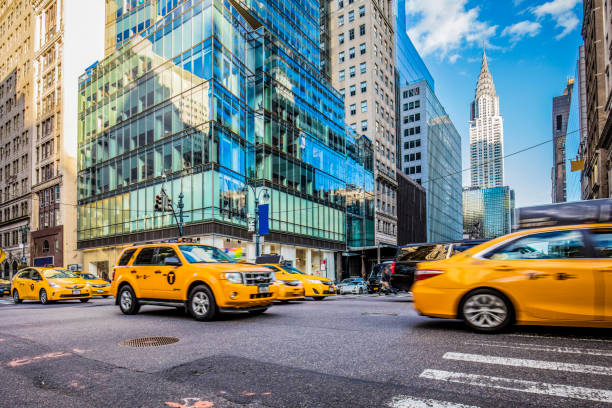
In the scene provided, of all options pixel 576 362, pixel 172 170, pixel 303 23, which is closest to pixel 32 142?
pixel 172 170

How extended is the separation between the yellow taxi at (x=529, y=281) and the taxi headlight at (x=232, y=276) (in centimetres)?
376

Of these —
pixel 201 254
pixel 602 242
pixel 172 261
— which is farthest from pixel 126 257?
pixel 602 242

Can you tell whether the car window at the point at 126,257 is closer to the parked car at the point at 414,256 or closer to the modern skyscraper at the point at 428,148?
the parked car at the point at 414,256

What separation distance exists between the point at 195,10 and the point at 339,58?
1523 inches

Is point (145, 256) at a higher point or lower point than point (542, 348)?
higher

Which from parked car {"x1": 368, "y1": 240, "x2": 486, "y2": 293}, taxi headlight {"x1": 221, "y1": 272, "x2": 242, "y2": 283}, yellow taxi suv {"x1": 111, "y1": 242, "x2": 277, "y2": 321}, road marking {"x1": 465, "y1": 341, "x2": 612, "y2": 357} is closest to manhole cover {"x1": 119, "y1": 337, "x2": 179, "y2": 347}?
yellow taxi suv {"x1": 111, "y1": 242, "x2": 277, "y2": 321}

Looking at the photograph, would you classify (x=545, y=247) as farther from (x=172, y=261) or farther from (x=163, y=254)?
(x=163, y=254)

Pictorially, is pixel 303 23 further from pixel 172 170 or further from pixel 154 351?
pixel 154 351

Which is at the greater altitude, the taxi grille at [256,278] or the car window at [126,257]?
the car window at [126,257]

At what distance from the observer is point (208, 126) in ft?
109

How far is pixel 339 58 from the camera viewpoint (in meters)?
70.6

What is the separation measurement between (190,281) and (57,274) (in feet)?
35.7

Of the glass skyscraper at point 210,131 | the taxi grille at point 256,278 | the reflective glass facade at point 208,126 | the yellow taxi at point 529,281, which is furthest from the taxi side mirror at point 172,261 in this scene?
the reflective glass facade at point 208,126

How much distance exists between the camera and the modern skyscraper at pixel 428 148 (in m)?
90.4
